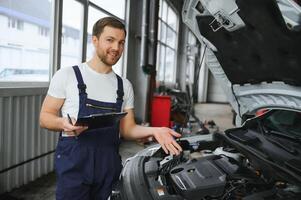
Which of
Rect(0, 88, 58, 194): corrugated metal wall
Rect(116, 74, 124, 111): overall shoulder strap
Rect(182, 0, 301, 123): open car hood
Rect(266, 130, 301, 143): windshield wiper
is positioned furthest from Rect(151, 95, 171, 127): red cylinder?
Rect(116, 74, 124, 111): overall shoulder strap

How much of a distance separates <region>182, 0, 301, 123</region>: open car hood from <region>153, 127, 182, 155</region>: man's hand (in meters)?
0.53

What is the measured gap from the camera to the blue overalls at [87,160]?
126 cm

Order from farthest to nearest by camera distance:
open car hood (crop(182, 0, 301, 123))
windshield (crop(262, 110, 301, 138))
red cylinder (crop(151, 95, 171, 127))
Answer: red cylinder (crop(151, 95, 171, 127)) < windshield (crop(262, 110, 301, 138)) < open car hood (crop(182, 0, 301, 123))

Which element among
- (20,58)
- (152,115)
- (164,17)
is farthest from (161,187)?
(164,17)

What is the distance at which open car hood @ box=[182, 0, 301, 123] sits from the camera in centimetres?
99

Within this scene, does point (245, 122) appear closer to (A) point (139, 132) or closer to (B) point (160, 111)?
(A) point (139, 132)

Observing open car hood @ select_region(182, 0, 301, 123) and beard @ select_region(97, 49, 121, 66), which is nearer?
open car hood @ select_region(182, 0, 301, 123)

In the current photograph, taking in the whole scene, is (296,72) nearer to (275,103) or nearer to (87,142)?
(275,103)

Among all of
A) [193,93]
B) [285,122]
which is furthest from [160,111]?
[285,122]

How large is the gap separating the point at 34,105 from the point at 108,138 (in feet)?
5.59

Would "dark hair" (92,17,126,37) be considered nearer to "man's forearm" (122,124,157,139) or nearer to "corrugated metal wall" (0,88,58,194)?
"man's forearm" (122,124,157,139)

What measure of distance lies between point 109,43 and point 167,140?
0.51 metres

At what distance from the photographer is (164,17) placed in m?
8.01

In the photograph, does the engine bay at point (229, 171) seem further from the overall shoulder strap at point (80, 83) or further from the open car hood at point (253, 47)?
the overall shoulder strap at point (80, 83)
